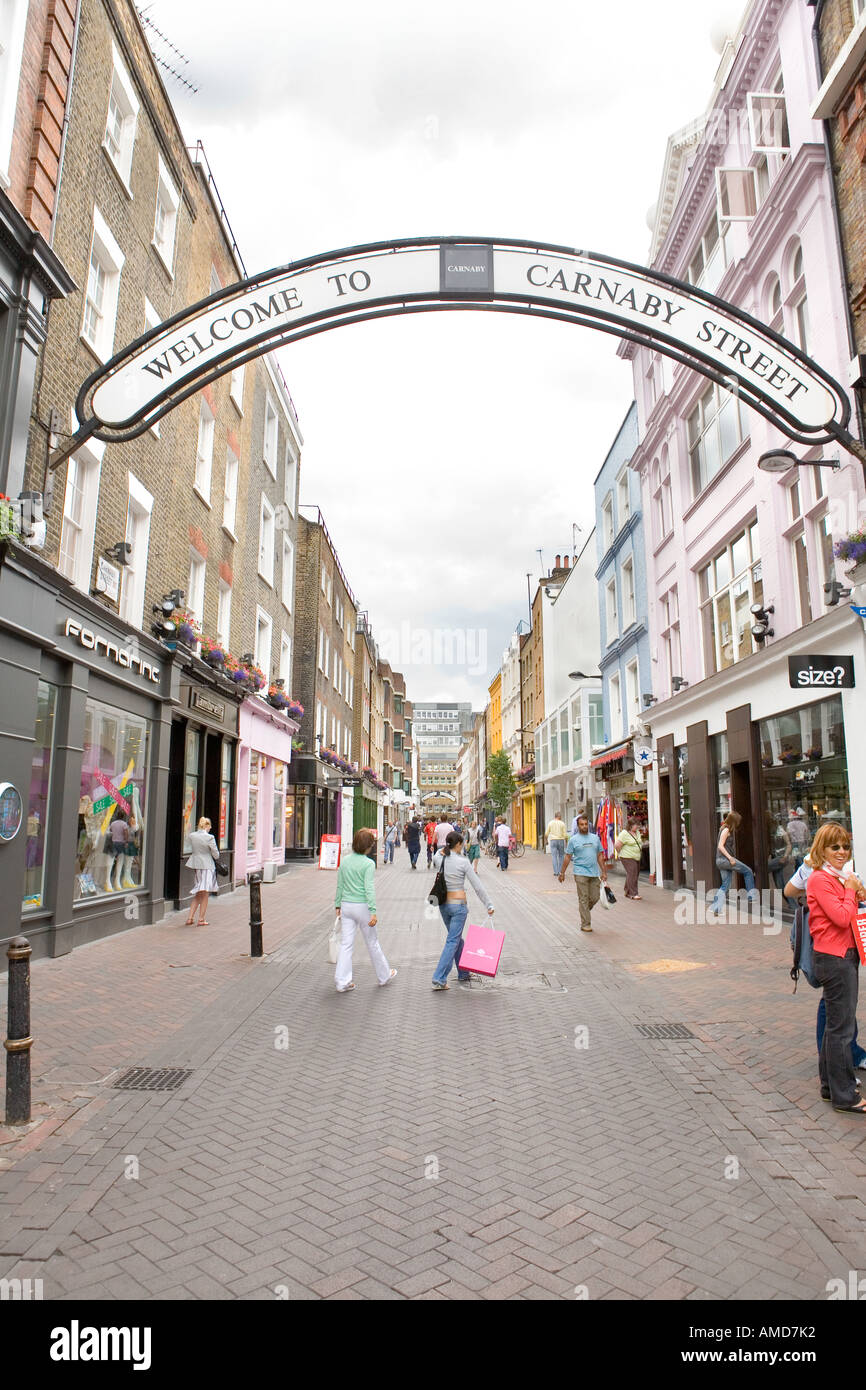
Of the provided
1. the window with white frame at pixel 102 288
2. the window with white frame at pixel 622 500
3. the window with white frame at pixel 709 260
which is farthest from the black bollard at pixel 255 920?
the window with white frame at pixel 622 500

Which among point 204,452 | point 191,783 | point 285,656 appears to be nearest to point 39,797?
point 191,783

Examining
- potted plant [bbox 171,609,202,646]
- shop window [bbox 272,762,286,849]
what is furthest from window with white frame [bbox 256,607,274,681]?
potted plant [bbox 171,609,202,646]

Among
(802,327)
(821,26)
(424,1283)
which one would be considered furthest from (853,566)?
(424,1283)

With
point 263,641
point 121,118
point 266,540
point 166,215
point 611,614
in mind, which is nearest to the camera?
point 121,118

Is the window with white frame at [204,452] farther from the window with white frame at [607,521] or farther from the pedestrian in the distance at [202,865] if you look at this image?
the window with white frame at [607,521]

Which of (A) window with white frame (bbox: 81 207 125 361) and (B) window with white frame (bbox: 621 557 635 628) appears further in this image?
(B) window with white frame (bbox: 621 557 635 628)

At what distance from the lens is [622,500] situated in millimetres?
27219

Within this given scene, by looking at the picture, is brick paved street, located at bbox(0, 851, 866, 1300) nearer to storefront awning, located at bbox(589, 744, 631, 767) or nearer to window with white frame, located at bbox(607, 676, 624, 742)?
storefront awning, located at bbox(589, 744, 631, 767)

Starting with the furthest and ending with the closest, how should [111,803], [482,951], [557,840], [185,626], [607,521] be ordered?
1. [607,521]
2. [557,840]
3. [185,626]
4. [111,803]
5. [482,951]

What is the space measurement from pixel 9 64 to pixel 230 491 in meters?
11.2

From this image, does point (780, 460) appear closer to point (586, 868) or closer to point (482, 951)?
point (482, 951)

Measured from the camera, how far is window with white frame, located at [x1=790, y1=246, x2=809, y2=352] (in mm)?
13234

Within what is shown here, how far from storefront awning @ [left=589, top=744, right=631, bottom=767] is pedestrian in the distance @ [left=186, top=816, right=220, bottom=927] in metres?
14.0

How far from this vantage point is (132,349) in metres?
7.74
